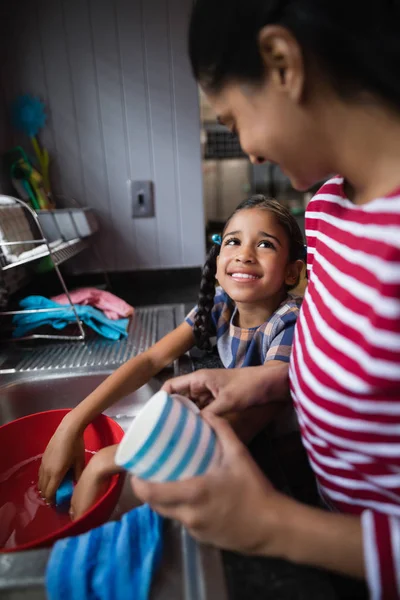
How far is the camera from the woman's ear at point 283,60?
329mm

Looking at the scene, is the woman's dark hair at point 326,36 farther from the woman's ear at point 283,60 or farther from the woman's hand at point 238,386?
the woman's hand at point 238,386

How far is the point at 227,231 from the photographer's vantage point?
2.89 feet

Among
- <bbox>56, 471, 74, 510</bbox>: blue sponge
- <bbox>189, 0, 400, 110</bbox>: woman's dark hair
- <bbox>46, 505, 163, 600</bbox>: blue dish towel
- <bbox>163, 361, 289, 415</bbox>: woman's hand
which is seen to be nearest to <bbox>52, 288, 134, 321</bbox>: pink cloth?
<bbox>56, 471, 74, 510</bbox>: blue sponge

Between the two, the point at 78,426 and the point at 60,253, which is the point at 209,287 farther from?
the point at 60,253

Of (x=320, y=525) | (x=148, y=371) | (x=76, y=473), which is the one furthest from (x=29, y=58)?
(x=320, y=525)

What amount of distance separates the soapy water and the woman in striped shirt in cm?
43

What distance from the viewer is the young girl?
2.32ft

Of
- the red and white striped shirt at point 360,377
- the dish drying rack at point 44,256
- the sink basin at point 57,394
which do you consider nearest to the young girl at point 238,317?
the sink basin at point 57,394

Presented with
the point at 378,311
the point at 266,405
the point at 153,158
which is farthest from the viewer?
the point at 153,158

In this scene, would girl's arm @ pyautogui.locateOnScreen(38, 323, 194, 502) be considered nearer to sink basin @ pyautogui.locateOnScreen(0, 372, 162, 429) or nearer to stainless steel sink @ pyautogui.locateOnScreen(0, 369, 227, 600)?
sink basin @ pyautogui.locateOnScreen(0, 372, 162, 429)

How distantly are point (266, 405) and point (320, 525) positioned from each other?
0.26m

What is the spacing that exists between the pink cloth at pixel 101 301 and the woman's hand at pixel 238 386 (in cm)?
77

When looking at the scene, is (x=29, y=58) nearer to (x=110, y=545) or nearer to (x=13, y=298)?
(x=13, y=298)

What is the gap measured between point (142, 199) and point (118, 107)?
1.24 feet
